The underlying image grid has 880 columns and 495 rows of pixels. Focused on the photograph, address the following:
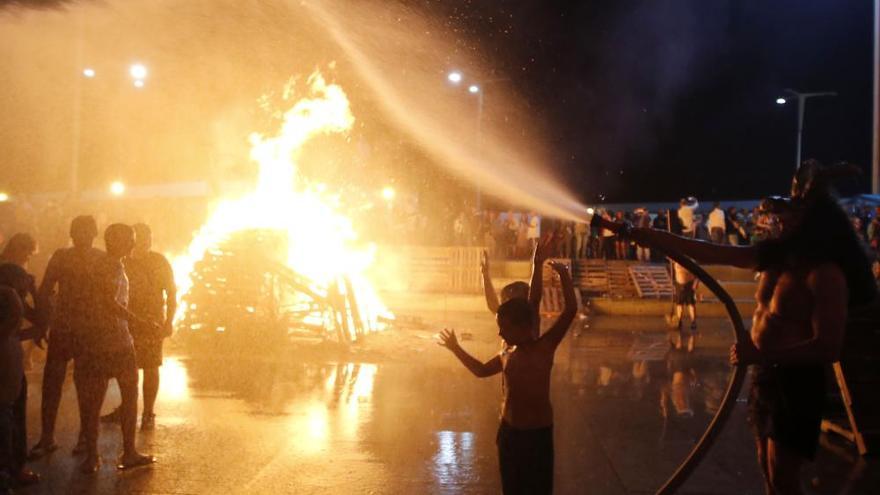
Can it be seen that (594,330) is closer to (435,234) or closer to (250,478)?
(250,478)

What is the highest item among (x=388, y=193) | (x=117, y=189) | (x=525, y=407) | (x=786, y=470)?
(x=388, y=193)

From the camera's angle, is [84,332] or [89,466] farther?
[89,466]

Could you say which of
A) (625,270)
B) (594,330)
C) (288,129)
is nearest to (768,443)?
(594,330)

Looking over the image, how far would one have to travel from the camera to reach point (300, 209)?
12422 millimetres

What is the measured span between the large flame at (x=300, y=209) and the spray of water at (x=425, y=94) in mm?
2323

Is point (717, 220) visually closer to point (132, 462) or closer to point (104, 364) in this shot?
point (132, 462)

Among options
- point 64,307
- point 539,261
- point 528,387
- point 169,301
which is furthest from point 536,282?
point 64,307

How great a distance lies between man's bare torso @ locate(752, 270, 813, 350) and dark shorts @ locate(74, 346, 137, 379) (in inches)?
158

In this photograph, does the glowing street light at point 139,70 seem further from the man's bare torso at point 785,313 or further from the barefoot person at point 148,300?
the man's bare torso at point 785,313

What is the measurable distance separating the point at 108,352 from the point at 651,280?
524 inches

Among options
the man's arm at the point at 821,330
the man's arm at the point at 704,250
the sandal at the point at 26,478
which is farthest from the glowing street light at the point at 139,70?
the man's arm at the point at 821,330

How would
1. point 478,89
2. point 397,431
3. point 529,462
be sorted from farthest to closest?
point 478,89 < point 397,431 < point 529,462

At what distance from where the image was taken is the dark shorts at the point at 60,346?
5195 mm

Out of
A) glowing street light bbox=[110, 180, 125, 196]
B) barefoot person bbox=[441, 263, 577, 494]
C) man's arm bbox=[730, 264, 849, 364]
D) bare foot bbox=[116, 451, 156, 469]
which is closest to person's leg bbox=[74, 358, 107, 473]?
bare foot bbox=[116, 451, 156, 469]
